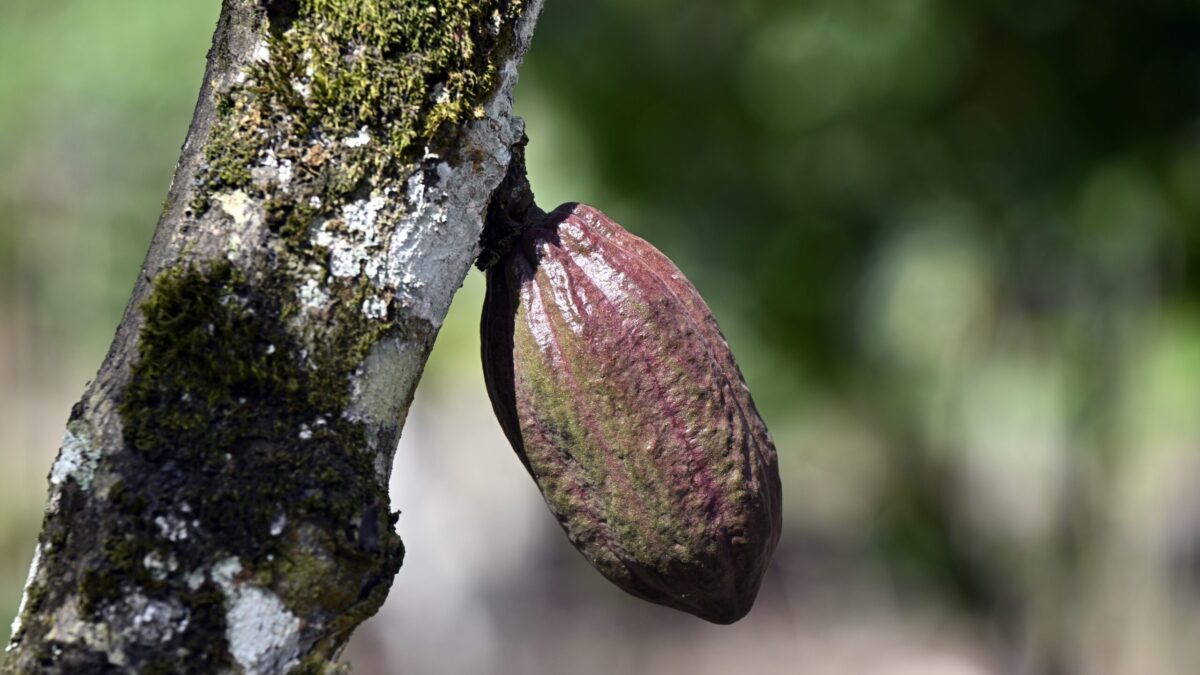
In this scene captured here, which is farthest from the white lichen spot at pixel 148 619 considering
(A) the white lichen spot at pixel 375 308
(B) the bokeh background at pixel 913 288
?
(B) the bokeh background at pixel 913 288

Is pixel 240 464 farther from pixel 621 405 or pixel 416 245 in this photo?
pixel 621 405

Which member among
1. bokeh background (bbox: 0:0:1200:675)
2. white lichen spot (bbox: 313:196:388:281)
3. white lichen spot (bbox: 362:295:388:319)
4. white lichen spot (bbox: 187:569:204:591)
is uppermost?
bokeh background (bbox: 0:0:1200:675)

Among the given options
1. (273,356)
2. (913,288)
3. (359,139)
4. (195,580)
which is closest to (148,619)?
(195,580)

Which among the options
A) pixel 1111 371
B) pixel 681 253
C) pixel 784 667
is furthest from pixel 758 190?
pixel 784 667

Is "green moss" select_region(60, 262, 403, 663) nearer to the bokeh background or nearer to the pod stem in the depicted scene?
the pod stem

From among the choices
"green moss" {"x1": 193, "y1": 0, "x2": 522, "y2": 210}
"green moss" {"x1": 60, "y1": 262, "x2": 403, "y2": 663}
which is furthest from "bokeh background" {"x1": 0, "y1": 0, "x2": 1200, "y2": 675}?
"green moss" {"x1": 60, "y1": 262, "x2": 403, "y2": 663}

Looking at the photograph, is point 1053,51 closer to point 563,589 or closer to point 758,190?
point 758,190
